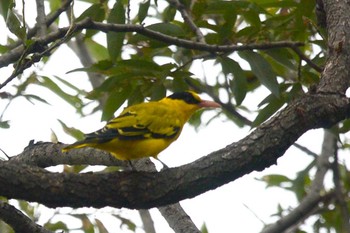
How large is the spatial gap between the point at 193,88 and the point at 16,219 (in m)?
2.60

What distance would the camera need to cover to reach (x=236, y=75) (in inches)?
202

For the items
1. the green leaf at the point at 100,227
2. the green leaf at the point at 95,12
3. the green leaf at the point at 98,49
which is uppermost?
the green leaf at the point at 98,49

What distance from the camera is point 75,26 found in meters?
4.03

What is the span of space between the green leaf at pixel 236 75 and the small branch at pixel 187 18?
229 mm

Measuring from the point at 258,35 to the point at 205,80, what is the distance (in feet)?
4.54

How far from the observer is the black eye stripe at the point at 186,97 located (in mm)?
5434

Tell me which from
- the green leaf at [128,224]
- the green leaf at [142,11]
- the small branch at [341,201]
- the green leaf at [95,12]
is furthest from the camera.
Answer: the green leaf at [128,224]

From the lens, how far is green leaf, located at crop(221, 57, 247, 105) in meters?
5.11

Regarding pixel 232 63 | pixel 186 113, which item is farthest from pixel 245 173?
pixel 186 113

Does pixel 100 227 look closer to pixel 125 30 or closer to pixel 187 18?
pixel 187 18

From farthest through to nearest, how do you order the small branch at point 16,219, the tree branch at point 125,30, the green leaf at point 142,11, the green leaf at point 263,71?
1. the green leaf at point 142,11
2. the green leaf at point 263,71
3. the tree branch at point 125,30
4. the small branch at point 16,219

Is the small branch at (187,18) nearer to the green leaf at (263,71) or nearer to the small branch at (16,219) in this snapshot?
the green leaf at (263,71)

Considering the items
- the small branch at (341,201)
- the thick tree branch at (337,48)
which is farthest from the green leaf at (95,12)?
the small branch at (341,201)

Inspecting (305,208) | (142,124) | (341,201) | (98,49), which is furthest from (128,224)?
(341,201)
